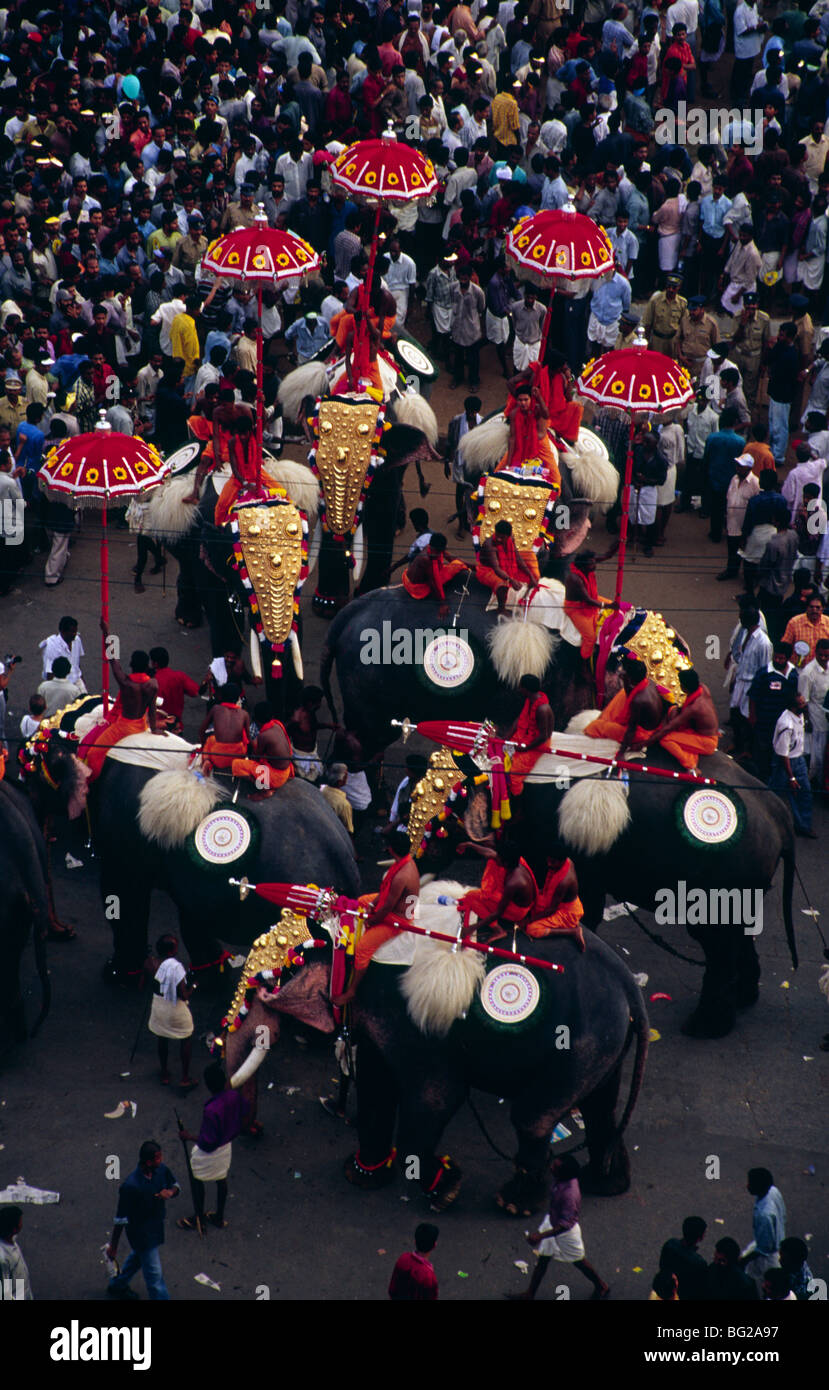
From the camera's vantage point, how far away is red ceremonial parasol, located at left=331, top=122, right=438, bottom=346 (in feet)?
51.0

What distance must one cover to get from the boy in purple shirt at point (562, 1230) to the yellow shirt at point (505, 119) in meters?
13.8

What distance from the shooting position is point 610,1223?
34.9 feet

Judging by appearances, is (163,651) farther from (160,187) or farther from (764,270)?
(764,270)

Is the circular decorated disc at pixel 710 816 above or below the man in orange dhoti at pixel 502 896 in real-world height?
below

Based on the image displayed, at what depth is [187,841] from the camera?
11523 millimetres

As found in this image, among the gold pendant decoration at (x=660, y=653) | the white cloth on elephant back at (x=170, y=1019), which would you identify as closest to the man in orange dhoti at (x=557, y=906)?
the white cloth on elephant back at (x=170, y=1019)

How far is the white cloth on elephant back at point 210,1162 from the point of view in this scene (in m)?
10.3

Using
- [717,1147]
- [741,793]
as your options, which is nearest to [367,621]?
[741,793]

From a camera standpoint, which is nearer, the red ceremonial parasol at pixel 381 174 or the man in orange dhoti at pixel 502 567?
the man in orange dhoti at pixel 502 567

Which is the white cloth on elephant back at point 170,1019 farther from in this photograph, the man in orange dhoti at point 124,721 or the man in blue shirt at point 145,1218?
the man in orange dhoti at point 124,721

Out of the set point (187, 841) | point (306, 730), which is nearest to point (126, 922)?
point (187, 841)

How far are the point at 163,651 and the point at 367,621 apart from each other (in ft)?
4.61

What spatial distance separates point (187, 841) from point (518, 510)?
151 inches

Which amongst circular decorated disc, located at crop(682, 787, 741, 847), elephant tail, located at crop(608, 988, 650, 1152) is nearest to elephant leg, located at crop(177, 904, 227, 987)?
elephant tail, located at crop(608, 988, 650, 1152)
